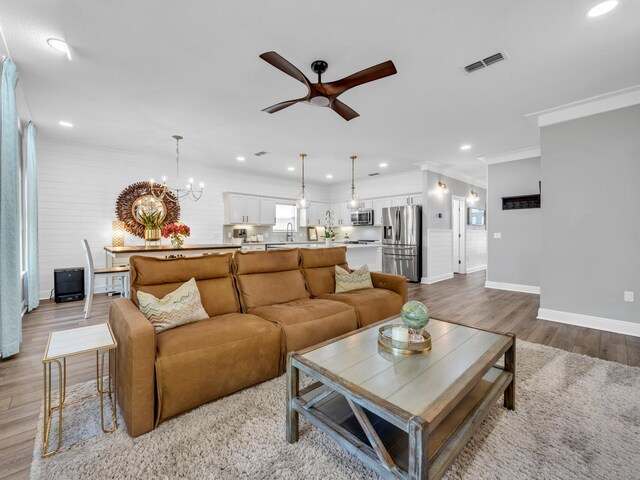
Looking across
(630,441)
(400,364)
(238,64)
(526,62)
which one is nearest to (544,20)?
(526,62)

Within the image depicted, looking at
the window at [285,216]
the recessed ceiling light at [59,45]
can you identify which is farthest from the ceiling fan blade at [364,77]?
the window at [285,216]

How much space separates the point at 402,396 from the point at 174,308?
169 centimetres

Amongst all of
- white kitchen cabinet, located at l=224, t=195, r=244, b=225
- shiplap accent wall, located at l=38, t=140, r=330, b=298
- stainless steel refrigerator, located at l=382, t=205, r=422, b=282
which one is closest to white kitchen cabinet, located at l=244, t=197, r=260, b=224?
white kitchen cabinet, located at l=224, t=195, r=244, b=225

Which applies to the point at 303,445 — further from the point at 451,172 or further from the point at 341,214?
the point at 341,214

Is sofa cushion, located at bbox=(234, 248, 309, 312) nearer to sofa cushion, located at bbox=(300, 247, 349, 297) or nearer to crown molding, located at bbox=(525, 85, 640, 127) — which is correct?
sofa cushion, located at bbox=(300, 247, 349, 297)

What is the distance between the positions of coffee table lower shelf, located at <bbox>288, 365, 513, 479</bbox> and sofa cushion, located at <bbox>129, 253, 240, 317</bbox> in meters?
1.22

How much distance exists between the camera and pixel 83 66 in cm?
278

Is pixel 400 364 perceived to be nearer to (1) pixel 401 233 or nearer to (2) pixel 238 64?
(2) pixel 238 64

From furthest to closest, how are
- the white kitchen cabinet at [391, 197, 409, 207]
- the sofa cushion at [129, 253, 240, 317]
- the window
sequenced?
1. the window
2. the white kitchen cabinet at [391, 197, 409, 207]
3. the sofa cushion at [129, 253, 240, 317]

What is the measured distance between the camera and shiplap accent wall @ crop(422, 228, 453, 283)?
6816 millimetres

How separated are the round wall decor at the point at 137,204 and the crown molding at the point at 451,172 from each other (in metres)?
5.57

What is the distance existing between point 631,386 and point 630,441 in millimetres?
827

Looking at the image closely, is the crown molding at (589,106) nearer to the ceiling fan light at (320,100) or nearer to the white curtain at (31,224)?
the ceiling fan light at (320,100)

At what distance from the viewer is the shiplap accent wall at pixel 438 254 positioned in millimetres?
6816
